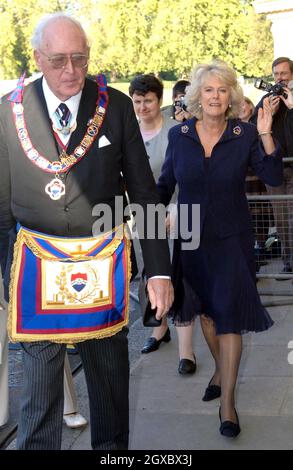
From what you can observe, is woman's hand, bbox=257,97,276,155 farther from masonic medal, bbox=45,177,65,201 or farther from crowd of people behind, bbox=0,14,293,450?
masonic medal, bbox=45,177,65,201

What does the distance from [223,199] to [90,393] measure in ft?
5.10

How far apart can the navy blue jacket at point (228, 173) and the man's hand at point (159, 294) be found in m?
1.21

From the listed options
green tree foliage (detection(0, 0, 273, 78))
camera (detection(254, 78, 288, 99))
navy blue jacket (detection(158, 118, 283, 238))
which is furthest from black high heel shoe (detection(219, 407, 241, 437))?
green tree foliage (detection(0, 0, 273, 78))

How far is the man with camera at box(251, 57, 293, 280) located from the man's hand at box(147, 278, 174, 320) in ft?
13.2

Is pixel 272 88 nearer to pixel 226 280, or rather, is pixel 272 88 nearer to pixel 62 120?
pixel 226 280

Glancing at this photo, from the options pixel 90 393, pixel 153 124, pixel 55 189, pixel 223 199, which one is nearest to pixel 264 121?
pixel 223 199

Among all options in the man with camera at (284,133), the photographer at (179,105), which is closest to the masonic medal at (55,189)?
the photographer at (179,105)

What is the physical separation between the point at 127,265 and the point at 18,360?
2812mm

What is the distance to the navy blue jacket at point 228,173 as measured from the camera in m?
4.40

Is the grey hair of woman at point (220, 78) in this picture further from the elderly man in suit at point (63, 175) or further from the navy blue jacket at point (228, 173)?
the elderly man in suit at point (63, 175)

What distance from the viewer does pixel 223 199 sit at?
4.41 metres

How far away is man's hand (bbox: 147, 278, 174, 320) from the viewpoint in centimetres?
321
